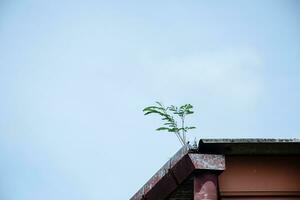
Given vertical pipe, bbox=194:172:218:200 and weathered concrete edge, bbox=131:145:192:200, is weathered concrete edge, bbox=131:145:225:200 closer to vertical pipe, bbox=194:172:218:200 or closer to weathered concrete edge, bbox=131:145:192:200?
weathered concrete edge, bbox=131:145:192:200

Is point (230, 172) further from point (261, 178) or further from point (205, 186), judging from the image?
point (205, 186)

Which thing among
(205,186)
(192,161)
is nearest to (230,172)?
(205,186)

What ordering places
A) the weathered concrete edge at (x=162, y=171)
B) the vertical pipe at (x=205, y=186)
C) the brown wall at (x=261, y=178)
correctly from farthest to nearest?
the brown wall at (x=261, y=178), the weathered concrete edge at (x=162, y=171), the vertical pipe at (x=205, y=186)

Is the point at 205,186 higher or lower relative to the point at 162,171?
lower

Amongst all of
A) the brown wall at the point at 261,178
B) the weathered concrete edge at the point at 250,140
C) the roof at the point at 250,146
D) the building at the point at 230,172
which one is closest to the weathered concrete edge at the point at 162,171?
the building at the point at 230,172

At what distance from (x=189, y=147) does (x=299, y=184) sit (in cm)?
151

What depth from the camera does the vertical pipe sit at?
4.17 meters

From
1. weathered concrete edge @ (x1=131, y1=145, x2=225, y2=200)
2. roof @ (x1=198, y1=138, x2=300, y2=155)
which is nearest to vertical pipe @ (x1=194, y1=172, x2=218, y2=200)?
weathered concrete edge @ (x1=131, y1=145, x2=225, y2=200)

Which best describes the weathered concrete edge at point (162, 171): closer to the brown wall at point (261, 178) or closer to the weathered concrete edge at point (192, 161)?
the weathered concrete edge at point (192, 161)

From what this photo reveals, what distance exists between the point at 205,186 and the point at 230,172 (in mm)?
565

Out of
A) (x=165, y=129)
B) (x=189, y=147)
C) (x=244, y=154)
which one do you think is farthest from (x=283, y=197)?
(x=165, y=129)

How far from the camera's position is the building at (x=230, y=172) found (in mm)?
4250

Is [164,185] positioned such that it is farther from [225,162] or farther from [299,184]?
[299,184]

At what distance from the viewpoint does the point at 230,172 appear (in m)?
4.62
